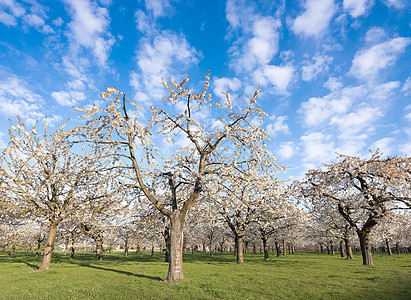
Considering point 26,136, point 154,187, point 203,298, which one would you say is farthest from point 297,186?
point 26,136

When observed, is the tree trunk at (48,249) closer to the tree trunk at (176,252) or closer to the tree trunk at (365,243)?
the tree trunk at (176,252)

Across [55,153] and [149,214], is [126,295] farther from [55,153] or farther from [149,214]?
[55,153]

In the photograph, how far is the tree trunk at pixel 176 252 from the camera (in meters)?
→ 13.3

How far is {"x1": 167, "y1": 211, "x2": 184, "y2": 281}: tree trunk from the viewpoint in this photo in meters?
13.3

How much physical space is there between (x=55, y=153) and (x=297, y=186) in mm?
25173

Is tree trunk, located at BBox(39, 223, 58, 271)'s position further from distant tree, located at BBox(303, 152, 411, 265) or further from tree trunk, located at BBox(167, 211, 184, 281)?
distant tree, located at BBox(303, 152, 411, 265)

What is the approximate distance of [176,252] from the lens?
44.5 feet

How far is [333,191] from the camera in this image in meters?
24.2

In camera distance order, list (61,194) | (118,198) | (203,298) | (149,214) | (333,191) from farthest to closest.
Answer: (333,191)
(61,194)
(149,214)
(118,198)
(203,298)

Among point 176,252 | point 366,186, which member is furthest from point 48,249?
point 366,186

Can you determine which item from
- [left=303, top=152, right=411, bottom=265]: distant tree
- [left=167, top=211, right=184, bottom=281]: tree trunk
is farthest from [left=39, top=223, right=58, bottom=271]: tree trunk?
[left=303, top=152, right=411, bottom=265]: distant tree

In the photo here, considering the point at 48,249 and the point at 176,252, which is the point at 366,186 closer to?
the point at 176,252

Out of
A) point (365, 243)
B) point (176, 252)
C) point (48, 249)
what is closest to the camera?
point (176, 252)

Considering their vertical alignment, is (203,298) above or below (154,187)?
below
